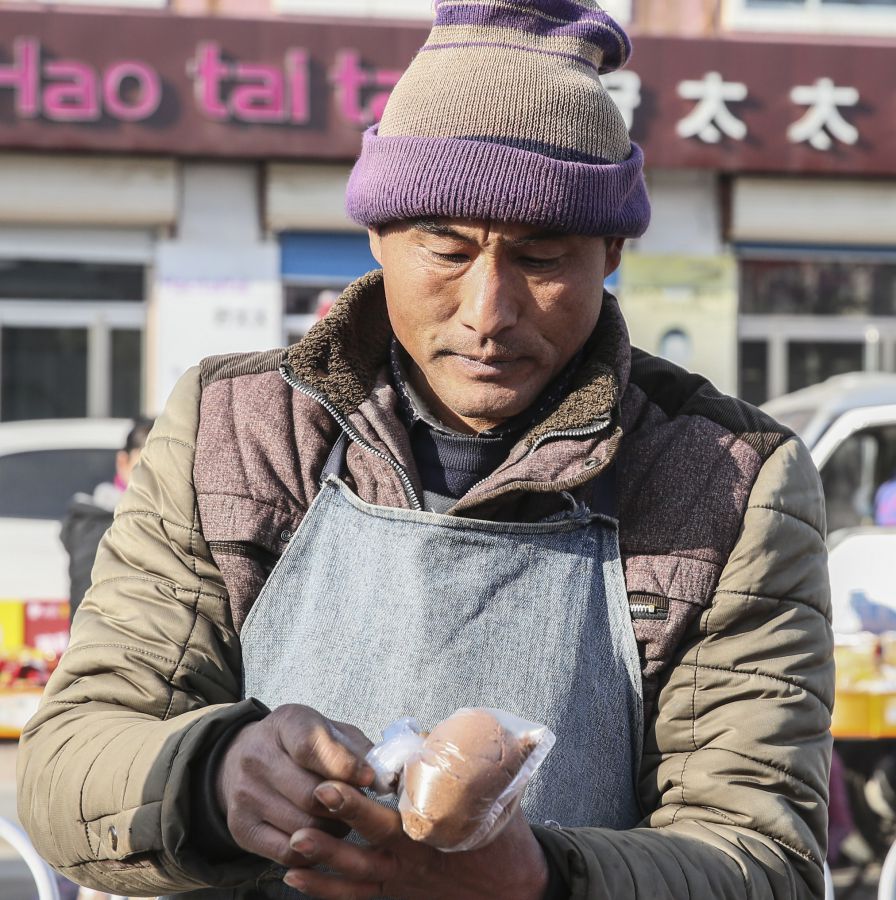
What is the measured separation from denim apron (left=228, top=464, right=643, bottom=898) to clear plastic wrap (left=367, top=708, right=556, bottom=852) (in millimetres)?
266

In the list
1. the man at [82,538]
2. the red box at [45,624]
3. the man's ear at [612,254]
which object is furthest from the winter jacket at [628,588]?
the red box at [45,624]

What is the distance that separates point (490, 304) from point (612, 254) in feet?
0.87

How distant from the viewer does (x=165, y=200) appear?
1064cm

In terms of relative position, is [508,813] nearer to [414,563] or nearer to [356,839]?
[356,839]

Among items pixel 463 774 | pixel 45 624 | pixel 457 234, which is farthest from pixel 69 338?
pixel 463 774

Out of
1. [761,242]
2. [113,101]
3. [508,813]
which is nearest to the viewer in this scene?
[508,813]

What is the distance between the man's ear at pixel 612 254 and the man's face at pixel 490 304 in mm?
55

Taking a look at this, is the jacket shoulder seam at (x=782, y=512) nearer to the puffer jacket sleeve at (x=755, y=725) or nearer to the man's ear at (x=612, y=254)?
the puffer jacket sleeve at (x=755, y=725)

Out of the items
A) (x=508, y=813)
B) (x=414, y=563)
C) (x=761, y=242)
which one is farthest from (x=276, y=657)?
(x=761, y=242)

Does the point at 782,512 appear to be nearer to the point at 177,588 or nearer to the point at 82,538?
the point at 177,588

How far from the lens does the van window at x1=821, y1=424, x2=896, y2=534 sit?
21.0 ft

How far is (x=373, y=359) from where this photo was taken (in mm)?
1937

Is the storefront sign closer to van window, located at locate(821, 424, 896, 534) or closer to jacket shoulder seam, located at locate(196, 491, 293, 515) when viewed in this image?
van window, located at locate(821, 424, 896, 534)

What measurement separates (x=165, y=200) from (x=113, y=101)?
82 centimetres
